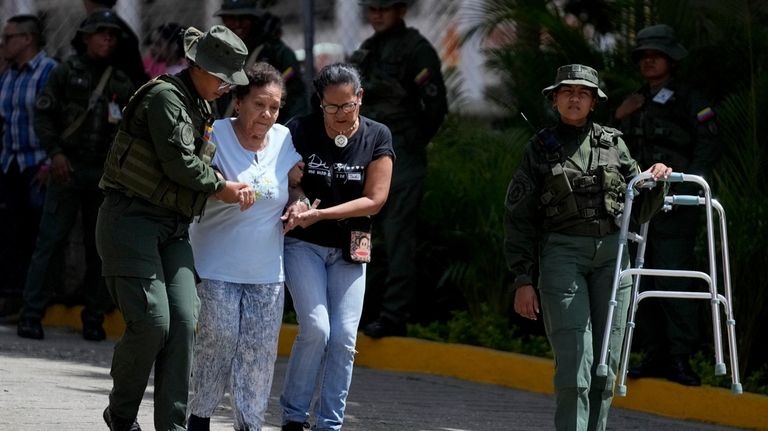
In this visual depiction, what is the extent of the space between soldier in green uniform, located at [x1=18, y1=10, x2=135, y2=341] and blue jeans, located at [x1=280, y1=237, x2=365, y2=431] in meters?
3.95

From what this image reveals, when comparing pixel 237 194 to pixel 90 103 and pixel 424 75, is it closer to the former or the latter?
pixel 424 75

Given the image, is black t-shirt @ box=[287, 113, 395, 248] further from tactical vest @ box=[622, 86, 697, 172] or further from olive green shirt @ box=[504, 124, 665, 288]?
tactical vest @ box=[622, 86, 697, 172]

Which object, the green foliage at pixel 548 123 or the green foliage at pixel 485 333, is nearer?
the green foliage at pixel 548 123

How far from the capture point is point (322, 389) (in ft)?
20.2

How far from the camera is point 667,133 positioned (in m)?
8.19

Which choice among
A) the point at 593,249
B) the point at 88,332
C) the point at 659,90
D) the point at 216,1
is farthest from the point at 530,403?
the point at 216,1

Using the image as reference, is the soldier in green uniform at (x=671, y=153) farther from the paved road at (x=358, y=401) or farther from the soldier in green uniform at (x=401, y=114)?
the soldier in green uniform at (x=401, y=114)

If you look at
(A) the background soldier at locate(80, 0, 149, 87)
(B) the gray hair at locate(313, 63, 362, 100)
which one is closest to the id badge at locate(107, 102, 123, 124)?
(A) the background soldier at locate(80, 0, 149, 87)

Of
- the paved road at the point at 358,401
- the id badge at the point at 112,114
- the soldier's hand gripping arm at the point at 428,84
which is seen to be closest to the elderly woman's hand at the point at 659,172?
the paved road at the point at 358,401

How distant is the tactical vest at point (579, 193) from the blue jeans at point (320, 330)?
94cm

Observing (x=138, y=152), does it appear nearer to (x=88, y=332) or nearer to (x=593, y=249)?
(x=593, y=249)

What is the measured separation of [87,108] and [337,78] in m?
4.07

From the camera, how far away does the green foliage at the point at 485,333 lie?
30.5ft

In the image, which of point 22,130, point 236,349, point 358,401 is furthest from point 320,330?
point 22,130
